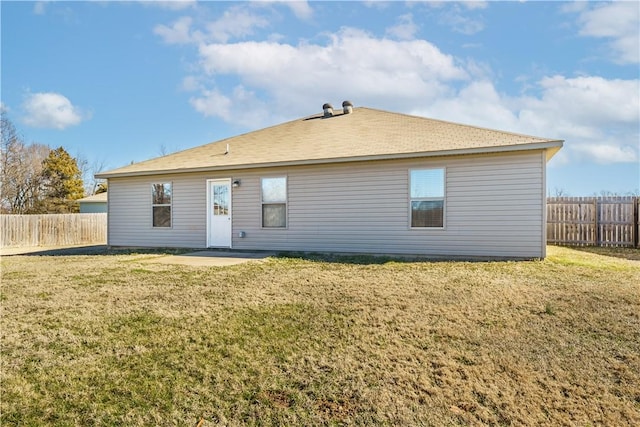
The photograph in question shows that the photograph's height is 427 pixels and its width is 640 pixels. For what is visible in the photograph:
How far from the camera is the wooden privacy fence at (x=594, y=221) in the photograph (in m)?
11.6

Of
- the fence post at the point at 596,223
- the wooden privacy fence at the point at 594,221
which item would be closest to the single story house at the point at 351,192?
the wooden privacy fence at the point at 594,221

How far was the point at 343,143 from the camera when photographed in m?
10.4

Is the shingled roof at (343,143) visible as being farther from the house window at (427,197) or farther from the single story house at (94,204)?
the single story house at (94,204)

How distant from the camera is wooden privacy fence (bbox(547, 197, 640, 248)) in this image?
1159 centimetres

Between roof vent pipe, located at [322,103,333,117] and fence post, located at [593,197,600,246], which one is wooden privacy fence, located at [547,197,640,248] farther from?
roof vent pipe, located at [322,103,333,117]

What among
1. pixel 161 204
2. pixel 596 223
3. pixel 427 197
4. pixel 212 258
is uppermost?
pixel 427 197

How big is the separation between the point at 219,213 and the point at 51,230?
1078 centimetres

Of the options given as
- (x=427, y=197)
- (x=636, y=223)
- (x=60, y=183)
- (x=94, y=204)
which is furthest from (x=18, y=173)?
(x=636, y=223)

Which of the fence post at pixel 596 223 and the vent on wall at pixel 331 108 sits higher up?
the vent on wall at pixel 331 108

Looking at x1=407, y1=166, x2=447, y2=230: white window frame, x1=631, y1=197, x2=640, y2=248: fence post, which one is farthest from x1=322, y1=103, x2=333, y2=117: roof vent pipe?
x1=631, y1=197, x2=640, y2=248: fence post

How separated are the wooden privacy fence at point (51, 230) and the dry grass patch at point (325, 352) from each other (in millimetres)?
12729

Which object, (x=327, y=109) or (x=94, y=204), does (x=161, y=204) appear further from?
(x=94, y=204)

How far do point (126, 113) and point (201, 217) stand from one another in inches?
666

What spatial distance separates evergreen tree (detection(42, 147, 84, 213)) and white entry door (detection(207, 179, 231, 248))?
21.8 metres
